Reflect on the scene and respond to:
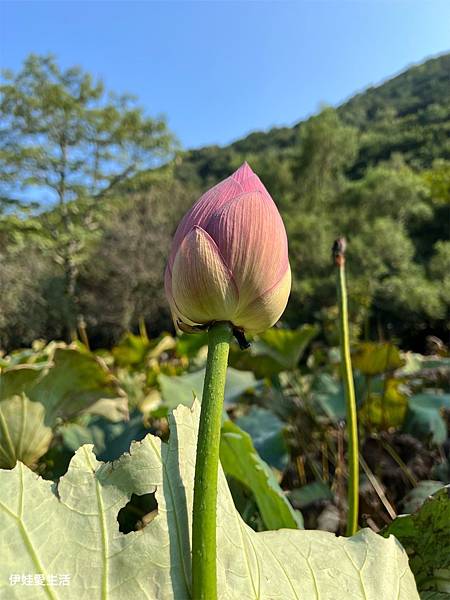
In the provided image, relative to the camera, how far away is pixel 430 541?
0.34 metres

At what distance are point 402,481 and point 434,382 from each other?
600 mm

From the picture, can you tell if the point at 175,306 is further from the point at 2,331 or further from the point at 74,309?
the point at 74,309

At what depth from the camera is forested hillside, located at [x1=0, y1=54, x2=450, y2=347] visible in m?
9.28

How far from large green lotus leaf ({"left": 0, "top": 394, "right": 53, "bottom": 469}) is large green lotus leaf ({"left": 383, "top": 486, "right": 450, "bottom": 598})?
1.24 ft

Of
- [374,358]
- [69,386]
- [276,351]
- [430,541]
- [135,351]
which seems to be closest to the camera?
[430,541]

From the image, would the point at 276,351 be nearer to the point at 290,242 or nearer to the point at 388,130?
the point at 290,242

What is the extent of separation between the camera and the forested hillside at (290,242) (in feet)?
30.5

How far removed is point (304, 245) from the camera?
35.6ft

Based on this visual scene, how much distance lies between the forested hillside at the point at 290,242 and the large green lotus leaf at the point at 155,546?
260 inches

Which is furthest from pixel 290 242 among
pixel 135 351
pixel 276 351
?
pixel 276 351

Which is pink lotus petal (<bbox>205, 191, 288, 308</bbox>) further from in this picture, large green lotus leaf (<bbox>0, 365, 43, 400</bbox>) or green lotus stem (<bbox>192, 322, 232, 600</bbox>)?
large green lotus leaf (<bbox>0, 365, 43, 400</bbox>)

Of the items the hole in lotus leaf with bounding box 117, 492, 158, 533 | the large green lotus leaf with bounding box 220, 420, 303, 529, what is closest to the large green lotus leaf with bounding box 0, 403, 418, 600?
the large green lotus leaf with bounding box 220, 420, 303, 529

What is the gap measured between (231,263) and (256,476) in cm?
25

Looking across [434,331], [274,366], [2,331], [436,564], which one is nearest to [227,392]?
[274,366]
